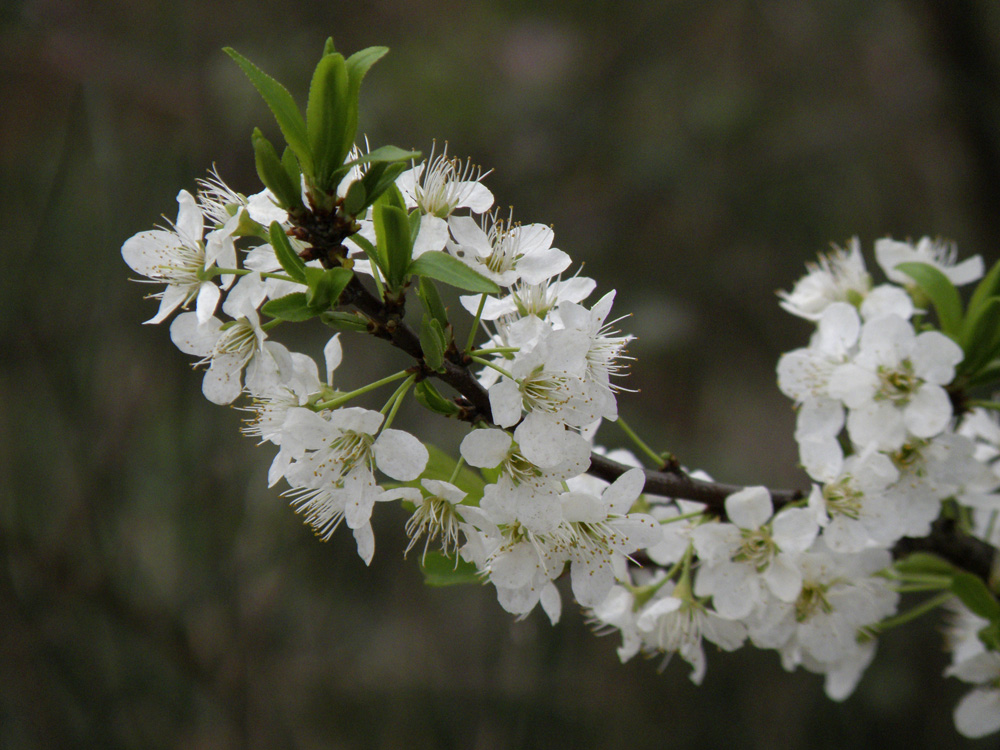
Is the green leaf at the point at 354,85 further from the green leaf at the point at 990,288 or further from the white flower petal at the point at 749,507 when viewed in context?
the green leaf at the point at 990,288

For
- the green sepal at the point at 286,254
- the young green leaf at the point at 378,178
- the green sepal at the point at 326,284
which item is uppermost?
the young green leaf at the point at 378,178

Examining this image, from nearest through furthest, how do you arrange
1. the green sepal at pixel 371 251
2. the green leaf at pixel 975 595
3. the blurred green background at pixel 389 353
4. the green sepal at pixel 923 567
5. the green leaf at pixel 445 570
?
the green sepal at pixel 371 251 < the green leaf at pixel 445 570 < the green leaf at pixel 975 595 < the green sepal at pixel 923 567 < the blurred green background at pixel 389 353

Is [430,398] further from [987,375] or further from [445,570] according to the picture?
[987,375]

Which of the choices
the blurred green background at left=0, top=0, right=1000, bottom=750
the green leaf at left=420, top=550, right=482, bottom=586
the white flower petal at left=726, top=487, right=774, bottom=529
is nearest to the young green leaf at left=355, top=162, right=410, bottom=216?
the green leaf at left=420, top=550, right=482, bottom=586

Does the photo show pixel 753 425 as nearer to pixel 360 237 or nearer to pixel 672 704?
pixel 672 704

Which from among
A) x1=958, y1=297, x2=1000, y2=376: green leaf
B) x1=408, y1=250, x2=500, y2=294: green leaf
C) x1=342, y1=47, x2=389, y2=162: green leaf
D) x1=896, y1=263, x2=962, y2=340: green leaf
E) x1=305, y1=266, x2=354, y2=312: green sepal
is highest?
x1=896, y1=263, x2=962, y2=340: green leaf

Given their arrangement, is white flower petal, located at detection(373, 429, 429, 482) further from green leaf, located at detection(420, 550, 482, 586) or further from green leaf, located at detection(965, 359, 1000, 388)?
green leaf, located at detection(965, 359, 1000, 388)

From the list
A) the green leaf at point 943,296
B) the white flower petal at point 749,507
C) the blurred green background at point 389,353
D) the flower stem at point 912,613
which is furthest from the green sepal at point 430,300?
the blurred green background at point 389,353
